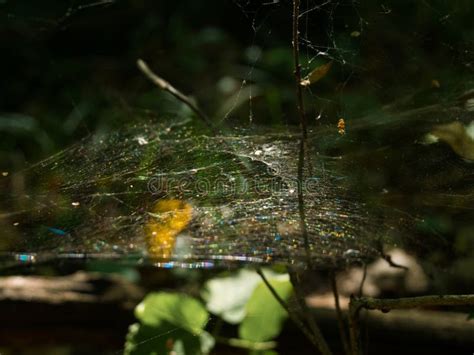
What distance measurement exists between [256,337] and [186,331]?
0.20 metres

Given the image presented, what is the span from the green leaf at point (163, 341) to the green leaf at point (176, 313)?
1cm

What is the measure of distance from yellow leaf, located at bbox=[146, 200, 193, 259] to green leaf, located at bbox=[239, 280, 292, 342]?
0.38m

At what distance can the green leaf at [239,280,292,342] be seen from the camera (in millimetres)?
1406

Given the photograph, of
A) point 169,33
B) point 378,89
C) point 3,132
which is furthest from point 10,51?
point 378,89

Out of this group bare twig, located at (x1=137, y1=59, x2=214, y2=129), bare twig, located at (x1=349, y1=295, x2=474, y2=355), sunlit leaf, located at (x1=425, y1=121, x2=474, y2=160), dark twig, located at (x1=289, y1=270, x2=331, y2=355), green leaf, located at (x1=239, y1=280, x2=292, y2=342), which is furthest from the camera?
bare twig, located at (x1=137, y1=59, x2=214, y2=129)

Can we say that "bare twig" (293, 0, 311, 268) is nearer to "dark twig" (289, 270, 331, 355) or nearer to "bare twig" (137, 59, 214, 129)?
"dark twig" (289, 270, 331, 355)

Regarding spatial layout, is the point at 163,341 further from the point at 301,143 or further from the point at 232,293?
the point at 301,143

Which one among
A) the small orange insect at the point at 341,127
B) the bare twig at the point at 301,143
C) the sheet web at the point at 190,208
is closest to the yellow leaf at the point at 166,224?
the sheet web at the point at 190,208

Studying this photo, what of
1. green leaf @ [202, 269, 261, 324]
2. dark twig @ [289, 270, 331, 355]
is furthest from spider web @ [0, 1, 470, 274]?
green leaf @ [202, 269, 261, 324]

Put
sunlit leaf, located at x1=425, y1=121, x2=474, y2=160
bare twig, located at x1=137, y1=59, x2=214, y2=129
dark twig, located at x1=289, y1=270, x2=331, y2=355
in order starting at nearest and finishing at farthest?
dark twig, located at x1=289, y1=270, x2=331, y2=355 < sunlit leaf, located at x1=425, y1=121, x2=474, y2=160 < bare twig, located at x1=137, y1=59, x2=214, y2=129

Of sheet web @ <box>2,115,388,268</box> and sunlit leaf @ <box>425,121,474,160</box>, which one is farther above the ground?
sunlit leaf @ <box>425,121,474,160</box>

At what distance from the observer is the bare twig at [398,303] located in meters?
0.93

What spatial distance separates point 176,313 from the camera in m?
1.34

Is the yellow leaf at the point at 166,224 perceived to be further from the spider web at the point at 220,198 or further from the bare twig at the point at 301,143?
the bare twig at the point at 301,143
